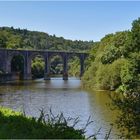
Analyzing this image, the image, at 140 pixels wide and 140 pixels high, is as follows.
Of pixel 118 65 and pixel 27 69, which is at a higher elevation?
pixel 118 65

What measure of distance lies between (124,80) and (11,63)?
285 feet

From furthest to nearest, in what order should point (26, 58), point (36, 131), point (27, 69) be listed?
point (26, 58) < point (27, 69) < point (36, 131)

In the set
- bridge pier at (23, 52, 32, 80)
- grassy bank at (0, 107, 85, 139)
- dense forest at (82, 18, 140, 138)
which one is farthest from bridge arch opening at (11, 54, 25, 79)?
grassy bank at (0, 107, 85, 139)

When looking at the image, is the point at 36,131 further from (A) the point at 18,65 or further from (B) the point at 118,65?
(A) the point at 18,65

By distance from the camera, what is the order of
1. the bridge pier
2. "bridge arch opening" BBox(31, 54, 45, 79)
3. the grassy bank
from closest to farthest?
the grassy bank < the bridge pier < "bridge arch opening" BBox(31, 54, 45, 79)

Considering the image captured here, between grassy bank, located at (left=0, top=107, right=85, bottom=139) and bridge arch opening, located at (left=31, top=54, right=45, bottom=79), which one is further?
bridge arch opening, located at (left=31, top=54, right=45, bottom=79)

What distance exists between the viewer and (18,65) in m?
157

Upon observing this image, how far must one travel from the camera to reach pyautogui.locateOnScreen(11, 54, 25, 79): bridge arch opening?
5871 inches

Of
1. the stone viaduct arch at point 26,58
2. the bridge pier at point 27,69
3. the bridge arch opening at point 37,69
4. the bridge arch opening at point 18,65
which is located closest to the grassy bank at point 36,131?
the stone viaduct arch at point 26,58

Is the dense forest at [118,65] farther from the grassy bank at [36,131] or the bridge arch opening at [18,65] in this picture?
the bridge arch opening at [18,65]

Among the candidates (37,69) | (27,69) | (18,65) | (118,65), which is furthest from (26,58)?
(118,65)

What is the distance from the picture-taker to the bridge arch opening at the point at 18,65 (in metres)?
149

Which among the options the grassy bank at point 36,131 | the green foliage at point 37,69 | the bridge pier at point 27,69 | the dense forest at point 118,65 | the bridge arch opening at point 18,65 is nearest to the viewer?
the grassy bank at point 36,131

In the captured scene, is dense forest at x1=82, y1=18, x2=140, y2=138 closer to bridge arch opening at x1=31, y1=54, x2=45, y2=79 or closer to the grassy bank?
the grassy bank
